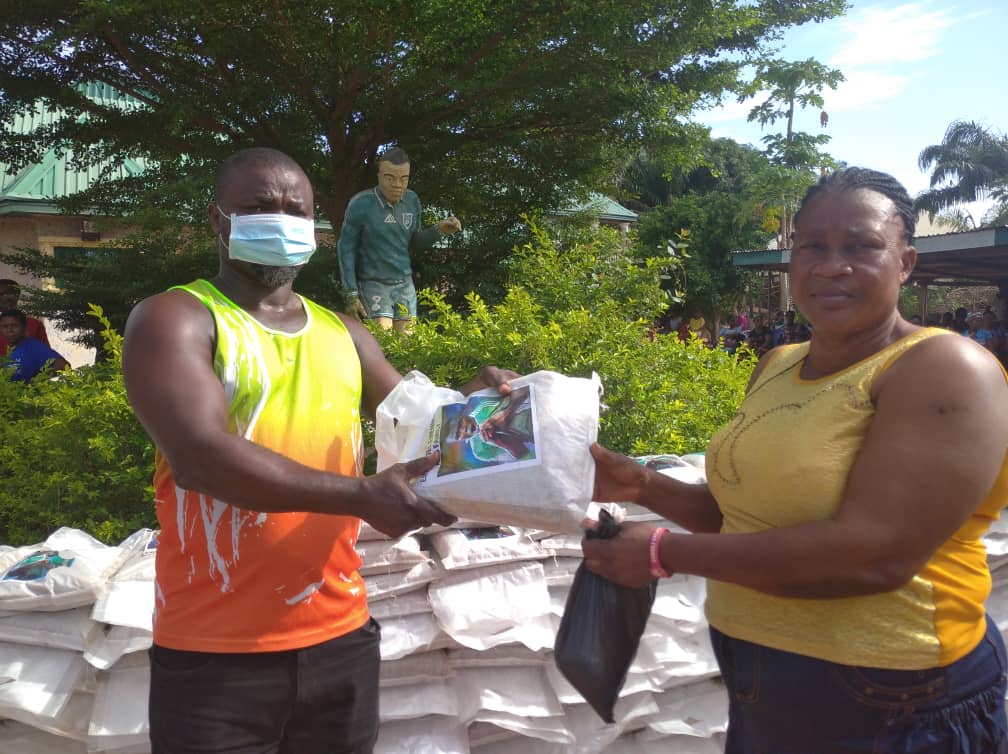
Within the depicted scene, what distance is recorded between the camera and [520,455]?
1.64m

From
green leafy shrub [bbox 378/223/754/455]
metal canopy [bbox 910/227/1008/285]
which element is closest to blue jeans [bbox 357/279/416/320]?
green leafy shrub [bbox 378/223/754/455]

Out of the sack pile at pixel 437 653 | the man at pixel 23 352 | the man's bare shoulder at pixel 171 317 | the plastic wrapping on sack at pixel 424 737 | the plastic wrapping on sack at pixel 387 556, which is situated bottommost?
the plastic wrapping on sack at pixel 424 737

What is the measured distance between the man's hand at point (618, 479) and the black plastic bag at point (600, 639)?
231 mm

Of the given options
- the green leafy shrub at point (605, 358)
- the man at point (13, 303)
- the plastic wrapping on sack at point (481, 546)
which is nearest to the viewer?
the plastic wrapping on sack at point (481, 546)

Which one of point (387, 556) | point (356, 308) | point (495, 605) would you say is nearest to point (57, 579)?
point (387, 556)

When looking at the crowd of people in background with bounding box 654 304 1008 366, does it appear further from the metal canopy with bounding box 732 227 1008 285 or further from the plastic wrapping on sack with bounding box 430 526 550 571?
the plastic wrapping on sack with bounding box 430 526 550 571

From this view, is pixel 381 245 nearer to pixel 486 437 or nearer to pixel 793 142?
pixel 486 437

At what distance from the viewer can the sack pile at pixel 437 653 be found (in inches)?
93.0

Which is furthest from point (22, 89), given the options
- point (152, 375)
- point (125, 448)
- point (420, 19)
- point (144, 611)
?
point (152, 375)

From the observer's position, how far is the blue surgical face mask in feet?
6.07

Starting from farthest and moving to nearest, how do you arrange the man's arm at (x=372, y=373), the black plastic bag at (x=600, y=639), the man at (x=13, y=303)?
the man at (x=13, y=303) → the man's arm at (x=372, y=373) → the black plastic bag at (x=600, y=639)

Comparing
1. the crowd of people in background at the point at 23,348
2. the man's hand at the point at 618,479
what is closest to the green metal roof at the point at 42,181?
the crowd of people in background at the point at 23,348

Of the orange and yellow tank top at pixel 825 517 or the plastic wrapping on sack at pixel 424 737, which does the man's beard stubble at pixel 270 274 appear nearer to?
the orange and yellow tank top at pixel 825 517

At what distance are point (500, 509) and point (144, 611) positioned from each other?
52.8 inches
